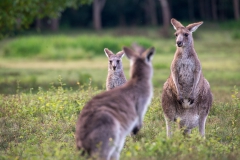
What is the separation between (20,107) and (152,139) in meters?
2.93

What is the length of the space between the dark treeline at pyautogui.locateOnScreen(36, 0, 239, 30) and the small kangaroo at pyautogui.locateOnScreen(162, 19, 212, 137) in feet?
126

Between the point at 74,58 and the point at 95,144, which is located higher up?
the point at 95,144

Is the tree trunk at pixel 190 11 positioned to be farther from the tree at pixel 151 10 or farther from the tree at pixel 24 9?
the tree at pixel 24 9

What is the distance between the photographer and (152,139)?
26.6ft

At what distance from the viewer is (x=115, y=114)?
19.2ft

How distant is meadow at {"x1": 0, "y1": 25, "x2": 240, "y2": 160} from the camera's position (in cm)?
663

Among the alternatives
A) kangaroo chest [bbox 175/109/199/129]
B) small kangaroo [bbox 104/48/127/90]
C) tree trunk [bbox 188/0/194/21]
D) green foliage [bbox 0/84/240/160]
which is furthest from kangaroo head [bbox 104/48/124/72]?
tree trunk [bbox 188/0/194/21]

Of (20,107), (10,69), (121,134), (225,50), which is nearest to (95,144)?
(121,134)

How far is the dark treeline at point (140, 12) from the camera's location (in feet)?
158

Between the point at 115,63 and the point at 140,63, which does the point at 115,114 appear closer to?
the point at 140,63

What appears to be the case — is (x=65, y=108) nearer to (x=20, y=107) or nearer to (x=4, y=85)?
(x=20, y=107)

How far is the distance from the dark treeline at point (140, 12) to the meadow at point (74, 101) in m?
18.2

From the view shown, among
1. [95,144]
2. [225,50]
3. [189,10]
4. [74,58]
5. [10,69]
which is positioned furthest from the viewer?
[189,10]

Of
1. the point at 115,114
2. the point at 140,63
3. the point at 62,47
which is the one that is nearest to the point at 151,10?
the point at 62,47
